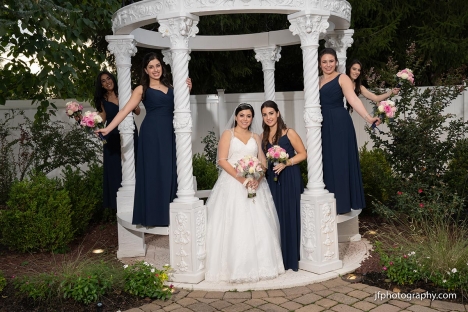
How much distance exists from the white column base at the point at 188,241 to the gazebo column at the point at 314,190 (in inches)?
46.7

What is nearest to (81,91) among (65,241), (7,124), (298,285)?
(7,124)

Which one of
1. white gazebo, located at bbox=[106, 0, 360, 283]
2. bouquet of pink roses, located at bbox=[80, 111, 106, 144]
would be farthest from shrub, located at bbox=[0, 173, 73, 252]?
bouquet of pink roses, located at bbox=[80, 111, 106, 144]

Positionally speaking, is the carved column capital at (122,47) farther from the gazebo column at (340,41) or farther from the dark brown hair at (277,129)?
the gazebo column at (340,41)

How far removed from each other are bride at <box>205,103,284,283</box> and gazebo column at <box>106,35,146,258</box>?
60.0 inches

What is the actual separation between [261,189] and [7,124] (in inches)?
282

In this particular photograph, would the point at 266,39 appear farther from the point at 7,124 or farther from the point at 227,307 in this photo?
the point at 7,124

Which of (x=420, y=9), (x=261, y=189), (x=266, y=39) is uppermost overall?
(x=420, y=9)

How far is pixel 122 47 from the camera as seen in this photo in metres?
6.80

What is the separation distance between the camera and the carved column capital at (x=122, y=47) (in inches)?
266

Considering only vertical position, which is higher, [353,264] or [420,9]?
[420,9]

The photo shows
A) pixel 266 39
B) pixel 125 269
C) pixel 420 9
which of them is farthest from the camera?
pixel 420 9

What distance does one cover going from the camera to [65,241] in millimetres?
7047

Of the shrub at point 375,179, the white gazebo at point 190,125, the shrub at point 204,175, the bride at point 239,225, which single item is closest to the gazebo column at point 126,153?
the white gazebo at point 190,125

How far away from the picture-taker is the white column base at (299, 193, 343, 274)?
5.73 meters
